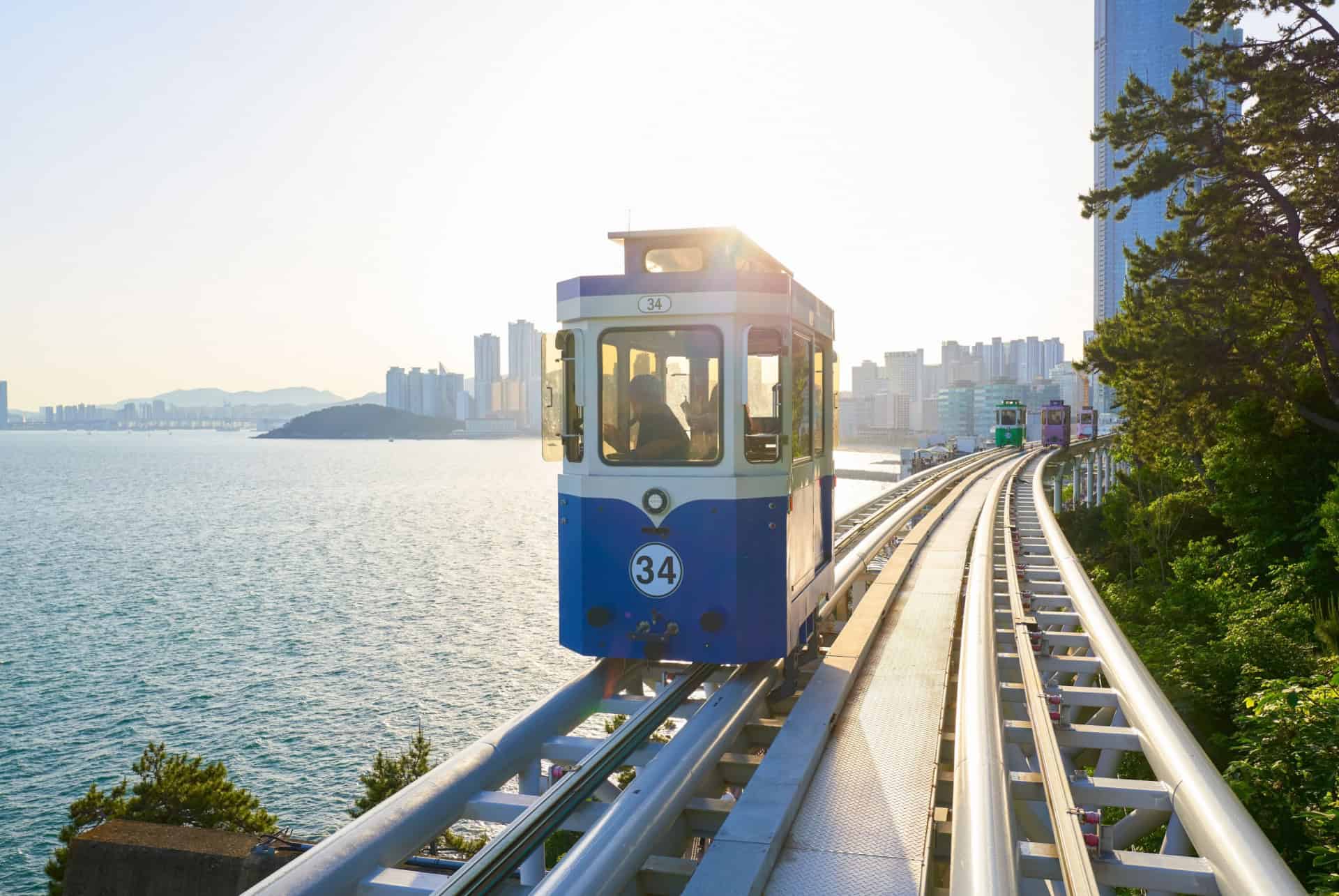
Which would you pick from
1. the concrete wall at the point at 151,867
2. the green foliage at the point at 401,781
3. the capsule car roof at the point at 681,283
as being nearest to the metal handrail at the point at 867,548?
the capsule car roof at the point at 681,283

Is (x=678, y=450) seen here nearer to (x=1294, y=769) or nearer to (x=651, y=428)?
(x=651, y=428)

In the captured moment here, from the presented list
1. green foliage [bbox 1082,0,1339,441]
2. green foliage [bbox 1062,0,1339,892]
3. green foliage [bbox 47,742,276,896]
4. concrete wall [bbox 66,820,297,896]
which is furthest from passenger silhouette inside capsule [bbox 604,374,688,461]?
green foliage [bbox 47,742,276,896]

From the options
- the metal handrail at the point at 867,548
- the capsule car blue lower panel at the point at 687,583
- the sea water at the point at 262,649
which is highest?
the capsule car blue lower panel at the point at 687,583

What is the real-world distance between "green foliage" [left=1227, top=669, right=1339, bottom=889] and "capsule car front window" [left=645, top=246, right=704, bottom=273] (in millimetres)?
5763

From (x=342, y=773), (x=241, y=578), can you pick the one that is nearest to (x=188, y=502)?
(x=241, y=578)

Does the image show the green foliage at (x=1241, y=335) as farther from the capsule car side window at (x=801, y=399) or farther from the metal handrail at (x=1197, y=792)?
the capsule car side window at (x=801, y=399)

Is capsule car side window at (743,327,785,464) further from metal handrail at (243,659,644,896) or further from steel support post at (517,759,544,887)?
steel support post at (517,759,544,887)

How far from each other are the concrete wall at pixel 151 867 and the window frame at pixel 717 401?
13111 mm

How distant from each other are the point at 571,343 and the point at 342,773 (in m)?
25.5

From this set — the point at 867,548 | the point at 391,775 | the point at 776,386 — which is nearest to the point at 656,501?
the point at 776,386

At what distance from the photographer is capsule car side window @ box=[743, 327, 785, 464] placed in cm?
697

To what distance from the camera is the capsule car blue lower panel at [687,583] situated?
7.06 meters

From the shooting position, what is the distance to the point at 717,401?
277 inches

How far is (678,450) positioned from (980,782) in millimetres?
2912
